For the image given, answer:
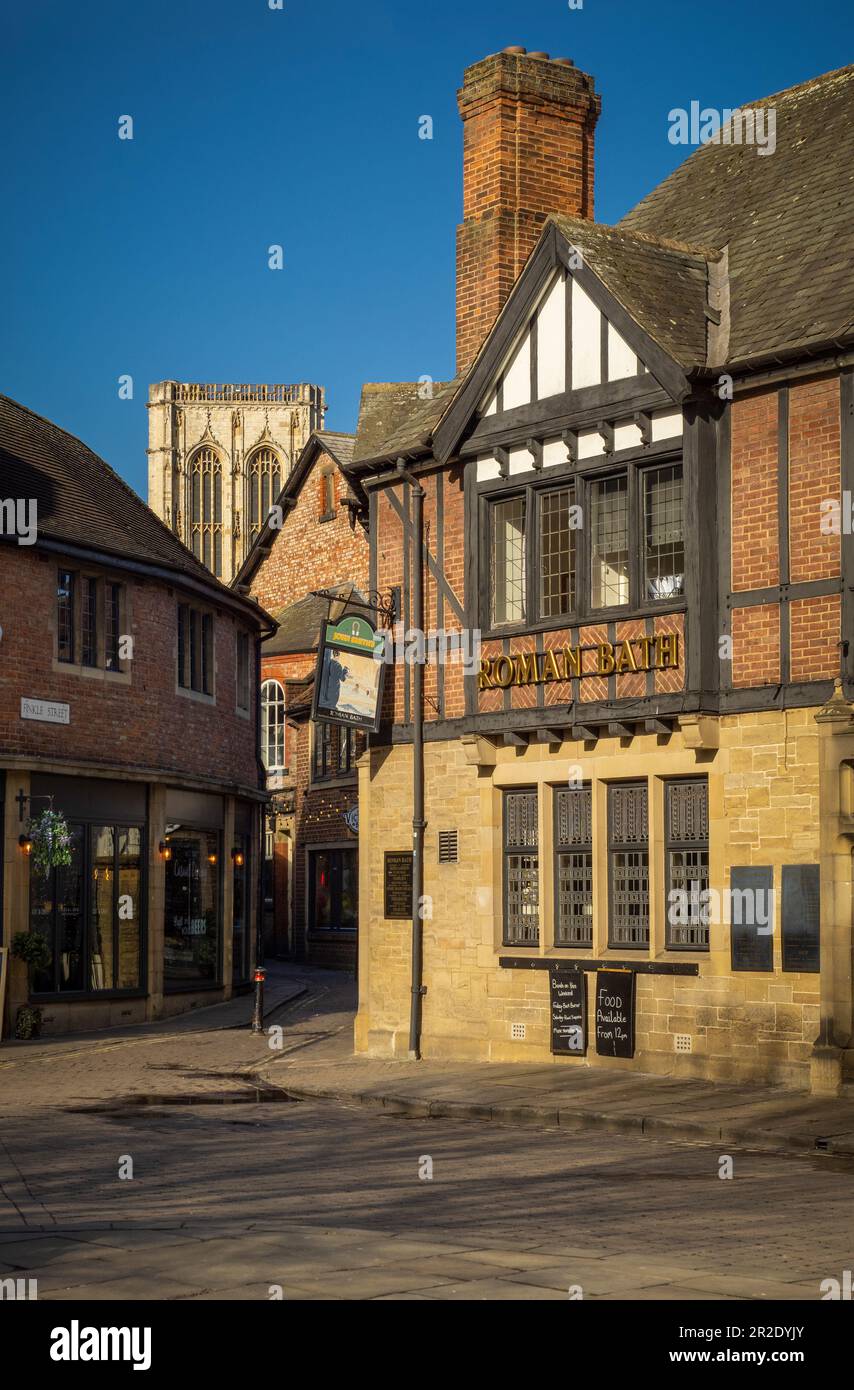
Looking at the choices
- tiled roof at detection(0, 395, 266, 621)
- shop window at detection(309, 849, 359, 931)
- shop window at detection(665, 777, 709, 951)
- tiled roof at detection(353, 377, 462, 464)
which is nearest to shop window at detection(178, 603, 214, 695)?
tiled roof at detection(0, 395, 266, 621)

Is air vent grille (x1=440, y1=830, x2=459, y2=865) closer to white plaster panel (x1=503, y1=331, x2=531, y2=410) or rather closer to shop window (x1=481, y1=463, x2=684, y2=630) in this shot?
shop window (x1=481, y1=463, x2=684, y2=630)

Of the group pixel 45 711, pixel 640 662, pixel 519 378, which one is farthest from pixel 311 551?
pixel 640 662

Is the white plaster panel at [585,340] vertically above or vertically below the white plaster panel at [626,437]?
above

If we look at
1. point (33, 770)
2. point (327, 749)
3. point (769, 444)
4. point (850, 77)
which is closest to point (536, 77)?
point (850, 77)

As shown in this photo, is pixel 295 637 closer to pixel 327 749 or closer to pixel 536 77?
pixel 327 749

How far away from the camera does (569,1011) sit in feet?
64.6

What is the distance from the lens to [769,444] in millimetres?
18141

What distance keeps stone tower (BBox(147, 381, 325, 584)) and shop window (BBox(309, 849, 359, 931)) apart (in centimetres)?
8463

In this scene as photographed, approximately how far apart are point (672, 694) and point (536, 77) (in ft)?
29.0

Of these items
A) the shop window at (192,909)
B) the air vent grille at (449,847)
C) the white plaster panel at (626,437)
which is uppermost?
the white plaster panel at (626,437)

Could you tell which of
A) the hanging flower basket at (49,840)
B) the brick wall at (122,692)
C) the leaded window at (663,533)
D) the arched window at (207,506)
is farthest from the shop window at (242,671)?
the arched window at (207,506)

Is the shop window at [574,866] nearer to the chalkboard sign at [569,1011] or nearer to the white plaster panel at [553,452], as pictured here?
the chalkboard sign at [569,1011]

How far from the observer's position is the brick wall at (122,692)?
2473 cm

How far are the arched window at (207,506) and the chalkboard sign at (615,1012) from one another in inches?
4404
